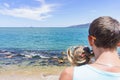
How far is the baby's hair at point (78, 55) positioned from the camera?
203cm

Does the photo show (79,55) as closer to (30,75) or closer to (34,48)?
(30,75)

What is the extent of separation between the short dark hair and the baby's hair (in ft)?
0.79

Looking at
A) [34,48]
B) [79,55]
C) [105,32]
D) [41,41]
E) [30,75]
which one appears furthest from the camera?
[41,41]

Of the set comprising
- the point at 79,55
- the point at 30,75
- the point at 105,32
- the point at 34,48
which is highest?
the point at 105,32

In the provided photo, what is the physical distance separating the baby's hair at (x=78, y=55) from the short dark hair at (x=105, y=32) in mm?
240

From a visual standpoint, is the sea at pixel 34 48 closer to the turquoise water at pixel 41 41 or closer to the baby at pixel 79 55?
the turquoise water at pixel 41 41

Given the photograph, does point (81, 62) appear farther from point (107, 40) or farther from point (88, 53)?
point (107, 40)

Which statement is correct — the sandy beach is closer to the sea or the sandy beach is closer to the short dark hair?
the sea

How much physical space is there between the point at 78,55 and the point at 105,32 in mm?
358

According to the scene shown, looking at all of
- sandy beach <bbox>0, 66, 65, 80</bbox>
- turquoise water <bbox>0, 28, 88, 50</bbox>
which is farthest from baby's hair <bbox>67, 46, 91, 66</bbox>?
turquoise water <bbox>0, 28, 88, 50</bbox>

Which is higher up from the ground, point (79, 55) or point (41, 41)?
point (79, 55)

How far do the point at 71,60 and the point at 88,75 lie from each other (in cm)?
35

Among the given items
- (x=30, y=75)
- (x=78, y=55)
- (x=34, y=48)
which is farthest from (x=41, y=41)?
(x=78, y=55)

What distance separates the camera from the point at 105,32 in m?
1.76
